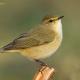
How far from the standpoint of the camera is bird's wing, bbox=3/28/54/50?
24.8 feet

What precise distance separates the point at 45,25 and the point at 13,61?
8.77ft

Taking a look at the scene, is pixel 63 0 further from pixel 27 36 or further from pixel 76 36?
pixel 27 36

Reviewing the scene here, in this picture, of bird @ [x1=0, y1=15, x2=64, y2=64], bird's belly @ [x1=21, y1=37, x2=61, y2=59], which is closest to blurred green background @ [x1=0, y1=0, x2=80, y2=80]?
bird @ [x1=0, y1=15, x2=64, y2=64]

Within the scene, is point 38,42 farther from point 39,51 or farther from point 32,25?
point 32,25

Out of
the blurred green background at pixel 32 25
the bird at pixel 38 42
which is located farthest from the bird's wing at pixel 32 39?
the blurred green background at pixel 32 25

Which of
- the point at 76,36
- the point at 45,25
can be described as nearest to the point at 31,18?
the point at 76,36


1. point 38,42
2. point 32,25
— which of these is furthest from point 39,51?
point 32,25

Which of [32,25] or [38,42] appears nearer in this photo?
[38,42]

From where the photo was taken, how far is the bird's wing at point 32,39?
24.8 ft

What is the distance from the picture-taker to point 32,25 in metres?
11.7

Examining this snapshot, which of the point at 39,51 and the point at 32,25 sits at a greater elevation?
the point at 32,25

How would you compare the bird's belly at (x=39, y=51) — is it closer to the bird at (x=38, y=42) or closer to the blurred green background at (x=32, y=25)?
the bird at (x=38, y=42)

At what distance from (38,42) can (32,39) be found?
0.08 metres

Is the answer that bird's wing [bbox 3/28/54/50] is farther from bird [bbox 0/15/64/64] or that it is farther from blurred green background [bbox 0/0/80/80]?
blurred green background [bbox 0/0/80/80]
